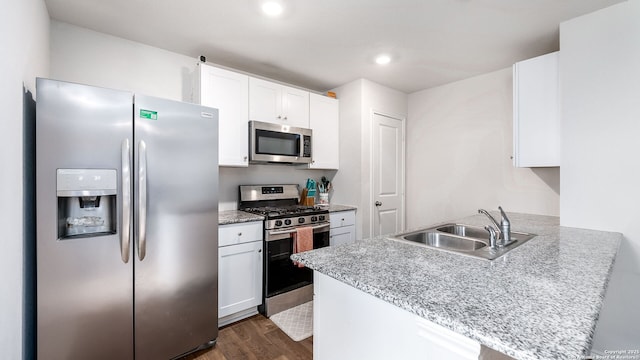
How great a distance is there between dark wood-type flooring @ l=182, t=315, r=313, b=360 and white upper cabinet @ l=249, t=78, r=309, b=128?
1.89 m

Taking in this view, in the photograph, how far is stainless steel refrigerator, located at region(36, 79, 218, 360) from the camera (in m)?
1.40

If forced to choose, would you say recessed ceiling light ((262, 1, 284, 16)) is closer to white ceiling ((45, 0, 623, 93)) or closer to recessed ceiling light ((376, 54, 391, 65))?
white ceiling ((45, 0, 623, 93))

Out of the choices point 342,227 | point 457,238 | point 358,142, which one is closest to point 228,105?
point 358,142

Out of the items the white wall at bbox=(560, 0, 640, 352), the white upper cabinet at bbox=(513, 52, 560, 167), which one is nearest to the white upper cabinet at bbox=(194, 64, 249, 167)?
the white upper cabinet at bbox=(513, 52, 560, 167)

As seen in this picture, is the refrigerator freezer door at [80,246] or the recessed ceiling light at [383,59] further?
the recessed ceiling light at [383,59]

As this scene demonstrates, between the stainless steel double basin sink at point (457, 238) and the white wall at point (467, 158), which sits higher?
the white wall at point (467, 158)

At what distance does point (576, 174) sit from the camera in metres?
1.89

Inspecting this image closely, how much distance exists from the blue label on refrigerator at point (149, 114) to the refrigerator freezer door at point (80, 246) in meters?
0.07

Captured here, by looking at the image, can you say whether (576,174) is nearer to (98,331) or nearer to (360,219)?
(360,219)

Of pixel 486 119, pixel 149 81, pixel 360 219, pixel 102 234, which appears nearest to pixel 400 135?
pixel 486 119

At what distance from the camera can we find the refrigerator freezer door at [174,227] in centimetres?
166

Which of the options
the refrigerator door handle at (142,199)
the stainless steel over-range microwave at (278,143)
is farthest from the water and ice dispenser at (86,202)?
the stainless steel over-range microwave at (278,143)

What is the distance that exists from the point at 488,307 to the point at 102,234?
1.87 meters

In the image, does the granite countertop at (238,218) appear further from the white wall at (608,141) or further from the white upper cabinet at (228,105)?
the white wall at (608,141)
